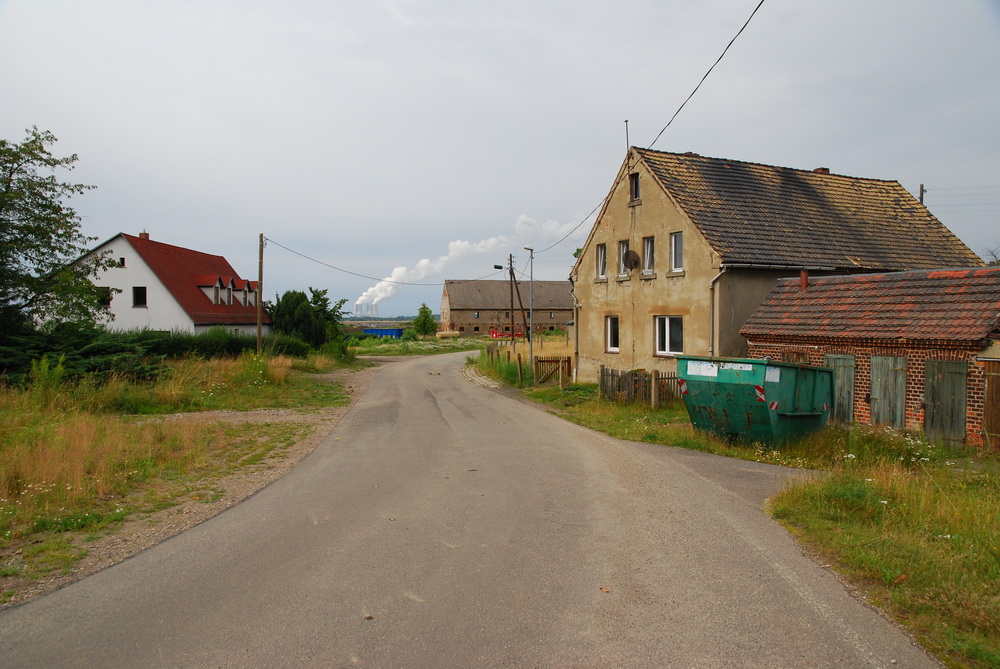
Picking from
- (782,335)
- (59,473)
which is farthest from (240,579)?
(782,335)

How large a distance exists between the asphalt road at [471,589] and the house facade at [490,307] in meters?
82.8

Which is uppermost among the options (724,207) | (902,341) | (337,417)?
(724,207)

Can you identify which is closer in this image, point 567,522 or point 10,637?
point 10,637

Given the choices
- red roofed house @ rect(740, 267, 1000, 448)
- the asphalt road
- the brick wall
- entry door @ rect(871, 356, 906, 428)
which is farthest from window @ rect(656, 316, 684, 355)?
the asphalt road

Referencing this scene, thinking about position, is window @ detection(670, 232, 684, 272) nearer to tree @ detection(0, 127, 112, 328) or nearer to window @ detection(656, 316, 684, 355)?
window @ detection(656, 316, 684, 355)

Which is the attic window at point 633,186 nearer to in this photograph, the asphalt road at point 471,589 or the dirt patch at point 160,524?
the dirt patch at point 160,524

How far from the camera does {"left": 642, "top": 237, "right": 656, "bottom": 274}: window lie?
74.0ft

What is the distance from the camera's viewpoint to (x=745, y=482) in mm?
9234

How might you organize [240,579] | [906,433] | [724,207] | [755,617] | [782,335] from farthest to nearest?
1. [724,207]
2. [782,335]
3. [906,433]
4. [240,579]
5. [755,617]

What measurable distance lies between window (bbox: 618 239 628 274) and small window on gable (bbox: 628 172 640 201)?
5.16 ft

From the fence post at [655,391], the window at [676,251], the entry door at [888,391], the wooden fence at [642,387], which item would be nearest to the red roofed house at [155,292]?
the wooden fence at [642,387]

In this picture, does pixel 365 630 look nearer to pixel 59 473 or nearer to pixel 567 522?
pixel 567 522

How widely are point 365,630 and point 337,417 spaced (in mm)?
13739

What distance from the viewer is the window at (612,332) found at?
970 inches
